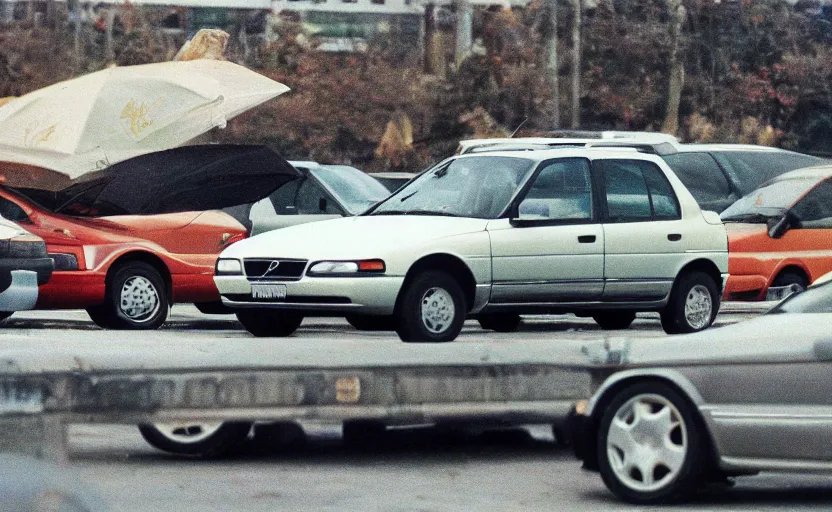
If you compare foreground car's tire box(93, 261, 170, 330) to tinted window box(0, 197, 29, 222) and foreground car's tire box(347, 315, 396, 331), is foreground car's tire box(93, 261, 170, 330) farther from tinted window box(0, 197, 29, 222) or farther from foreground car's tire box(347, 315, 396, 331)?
foreground car's tire box(347, 315, 396, 331)

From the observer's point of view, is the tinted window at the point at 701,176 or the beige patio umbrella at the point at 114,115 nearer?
the beige patio umbrella at the point at 114,115

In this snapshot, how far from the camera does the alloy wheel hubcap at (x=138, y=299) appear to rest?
54.0 ft

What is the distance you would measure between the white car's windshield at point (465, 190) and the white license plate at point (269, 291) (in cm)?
136

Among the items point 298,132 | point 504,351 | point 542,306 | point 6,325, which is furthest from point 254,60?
point 504,351

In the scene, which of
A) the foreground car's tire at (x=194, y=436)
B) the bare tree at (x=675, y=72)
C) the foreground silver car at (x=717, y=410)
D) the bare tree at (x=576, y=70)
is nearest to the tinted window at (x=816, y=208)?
the foreground car's tire at (x=194, y=436)

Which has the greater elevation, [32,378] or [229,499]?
[32,378]

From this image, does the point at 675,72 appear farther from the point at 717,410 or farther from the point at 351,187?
the point at 717,410

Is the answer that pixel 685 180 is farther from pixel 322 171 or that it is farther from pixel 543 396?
pixel 543 396

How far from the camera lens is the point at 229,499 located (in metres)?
8.23

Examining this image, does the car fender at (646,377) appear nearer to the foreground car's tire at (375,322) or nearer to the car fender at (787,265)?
the foreground car's tire at (375,322)

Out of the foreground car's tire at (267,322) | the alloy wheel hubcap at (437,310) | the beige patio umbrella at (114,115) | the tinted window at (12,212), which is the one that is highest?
the beige patio umbrella at (114,115)

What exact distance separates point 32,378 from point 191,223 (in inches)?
363

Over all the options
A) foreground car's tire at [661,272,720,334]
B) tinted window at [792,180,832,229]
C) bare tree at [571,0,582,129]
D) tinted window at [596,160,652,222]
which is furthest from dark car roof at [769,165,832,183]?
bare tree at [571,0,582,129]

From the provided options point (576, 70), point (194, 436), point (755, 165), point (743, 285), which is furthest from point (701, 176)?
point (576, 70)
